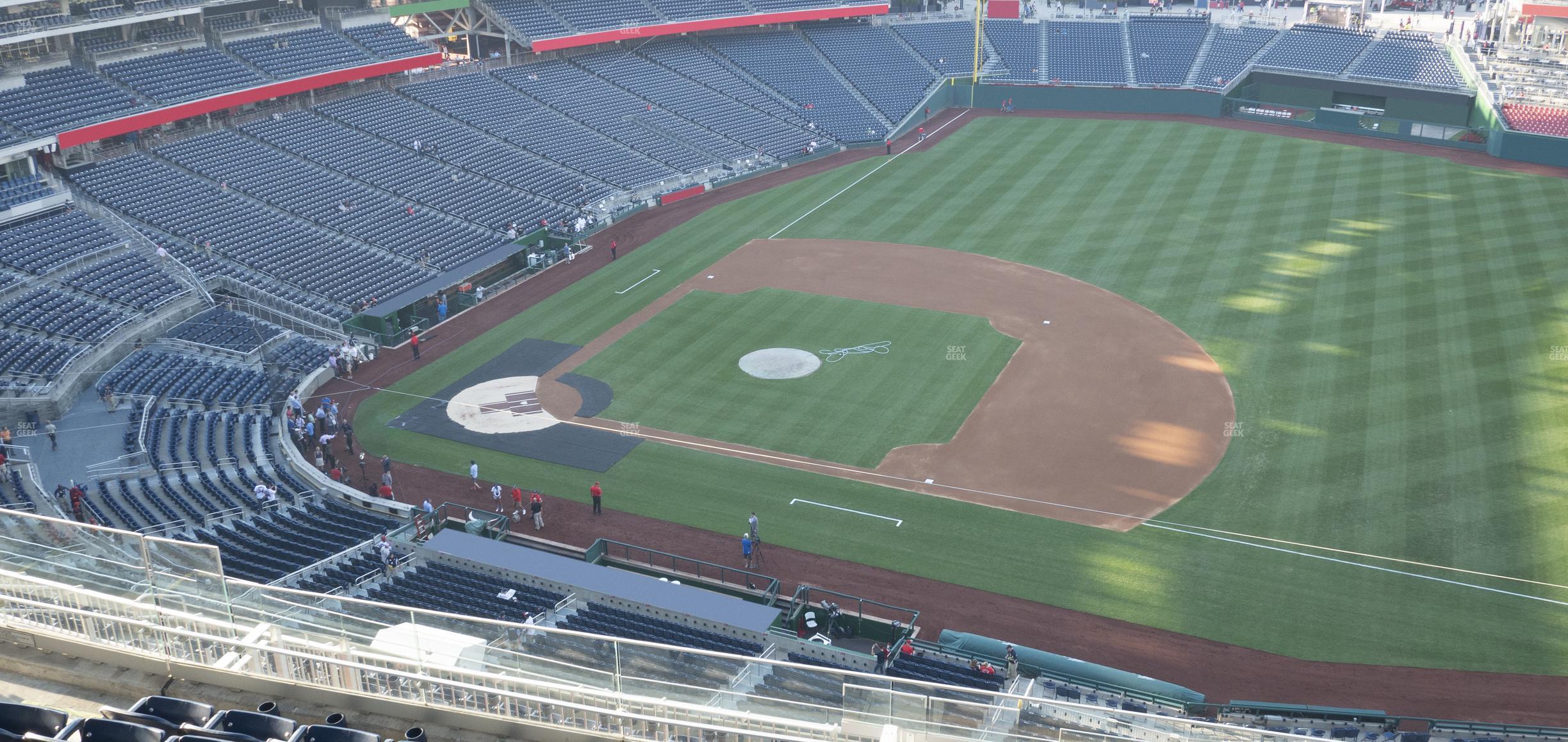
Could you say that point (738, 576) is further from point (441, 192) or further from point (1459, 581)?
point (441, 192)

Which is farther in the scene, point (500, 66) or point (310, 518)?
point (500, 66)

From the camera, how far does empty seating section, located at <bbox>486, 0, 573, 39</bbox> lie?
6141 centimetres

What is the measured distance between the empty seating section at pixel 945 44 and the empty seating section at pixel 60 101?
46.3 m

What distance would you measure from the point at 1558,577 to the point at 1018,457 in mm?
12463

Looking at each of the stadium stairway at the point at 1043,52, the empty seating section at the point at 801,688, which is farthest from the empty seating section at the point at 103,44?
the stadium stairway at the point at 1043,52

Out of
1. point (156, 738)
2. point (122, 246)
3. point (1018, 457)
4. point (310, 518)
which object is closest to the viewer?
point (156, 738)

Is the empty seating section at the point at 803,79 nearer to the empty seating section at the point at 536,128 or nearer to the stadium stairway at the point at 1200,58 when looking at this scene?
the empty seating section at the point at 536,128

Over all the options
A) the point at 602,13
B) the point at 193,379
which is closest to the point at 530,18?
the point at 602,13

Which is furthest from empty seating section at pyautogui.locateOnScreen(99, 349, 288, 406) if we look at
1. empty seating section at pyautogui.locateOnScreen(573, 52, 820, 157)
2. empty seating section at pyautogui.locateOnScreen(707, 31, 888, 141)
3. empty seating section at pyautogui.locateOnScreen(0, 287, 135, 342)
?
empty seating section at pyautogui.locateOnScreen(707, 31, 888, 141)

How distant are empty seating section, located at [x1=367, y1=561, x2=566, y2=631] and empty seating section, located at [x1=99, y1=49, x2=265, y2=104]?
29.1m

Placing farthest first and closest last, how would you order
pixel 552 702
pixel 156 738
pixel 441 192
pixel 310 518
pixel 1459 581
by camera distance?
pixel 441 192 → pixel 310 518 → pixel 1459 581 → pixel 552 702 → pixel 156 738

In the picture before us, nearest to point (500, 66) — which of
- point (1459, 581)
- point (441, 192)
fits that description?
point (441, 192)

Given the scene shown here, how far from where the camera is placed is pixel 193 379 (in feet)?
112

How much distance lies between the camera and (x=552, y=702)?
1240cm
